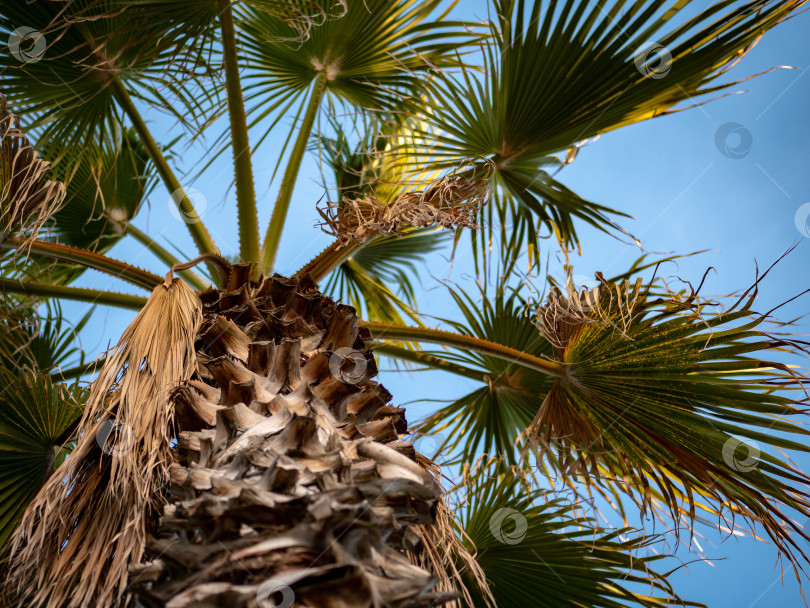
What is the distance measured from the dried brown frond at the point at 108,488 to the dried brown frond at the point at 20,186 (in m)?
0.78

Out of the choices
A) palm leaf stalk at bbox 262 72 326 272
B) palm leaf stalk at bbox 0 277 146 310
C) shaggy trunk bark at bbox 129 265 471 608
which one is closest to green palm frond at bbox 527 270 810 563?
shaggy trunk bark at bbox 129 265 471 608

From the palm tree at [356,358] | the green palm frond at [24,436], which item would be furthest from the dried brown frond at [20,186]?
the green palm frond at [24,436]

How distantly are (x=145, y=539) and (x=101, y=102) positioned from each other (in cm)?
218

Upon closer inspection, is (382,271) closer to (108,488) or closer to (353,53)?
(353,53)

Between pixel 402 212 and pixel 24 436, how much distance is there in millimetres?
1566

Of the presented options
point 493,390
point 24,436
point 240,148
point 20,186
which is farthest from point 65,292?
point 493,390

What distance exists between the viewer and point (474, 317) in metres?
3.25

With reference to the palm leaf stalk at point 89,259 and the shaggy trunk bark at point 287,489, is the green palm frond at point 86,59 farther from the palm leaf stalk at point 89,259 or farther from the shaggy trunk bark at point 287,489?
the shaggy trunk bark at point 287,489

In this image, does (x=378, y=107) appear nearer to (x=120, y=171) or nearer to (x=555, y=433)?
(x=120, y=171)

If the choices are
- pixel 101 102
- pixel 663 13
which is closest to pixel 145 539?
pixel 101 102

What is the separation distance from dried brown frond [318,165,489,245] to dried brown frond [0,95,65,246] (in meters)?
0.92

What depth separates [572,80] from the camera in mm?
2465

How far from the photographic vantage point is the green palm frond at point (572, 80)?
2.24 m

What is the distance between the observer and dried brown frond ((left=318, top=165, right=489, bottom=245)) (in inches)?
85.1
